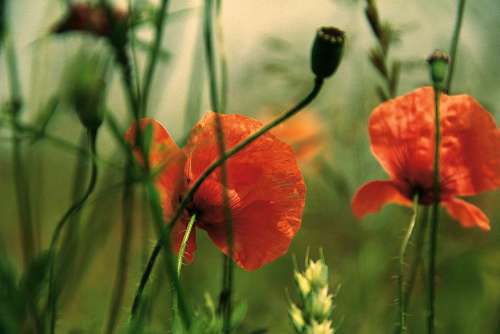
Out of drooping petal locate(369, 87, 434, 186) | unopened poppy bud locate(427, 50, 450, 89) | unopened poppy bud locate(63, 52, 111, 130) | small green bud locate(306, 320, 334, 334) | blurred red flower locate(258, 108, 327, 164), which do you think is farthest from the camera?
blurred red flower locate(258, 108, 327, 164)

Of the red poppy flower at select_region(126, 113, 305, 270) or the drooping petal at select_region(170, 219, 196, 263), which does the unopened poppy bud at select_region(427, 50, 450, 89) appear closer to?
the red poppy flower at select_region(126, 113, 305, 270)

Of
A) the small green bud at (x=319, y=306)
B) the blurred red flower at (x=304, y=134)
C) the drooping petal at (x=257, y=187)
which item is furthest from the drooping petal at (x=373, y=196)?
the blurred red flower at (x=304, y=134)

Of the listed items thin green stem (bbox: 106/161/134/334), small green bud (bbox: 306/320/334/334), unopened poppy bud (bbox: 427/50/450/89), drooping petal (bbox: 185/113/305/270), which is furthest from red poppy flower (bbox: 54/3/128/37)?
small green bud (bbox: 306/320/334/334)

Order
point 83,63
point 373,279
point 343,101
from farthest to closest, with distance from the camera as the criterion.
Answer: point 343,101 → point 373,279 → point 83,63

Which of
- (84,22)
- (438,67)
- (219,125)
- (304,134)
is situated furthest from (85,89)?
(304,134)

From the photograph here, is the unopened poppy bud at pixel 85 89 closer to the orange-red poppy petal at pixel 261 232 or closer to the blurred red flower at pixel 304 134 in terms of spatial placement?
the orange-red poppy petal at pixel 261 232

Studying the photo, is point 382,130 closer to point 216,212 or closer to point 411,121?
point 411,121

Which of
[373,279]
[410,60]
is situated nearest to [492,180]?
[410,60]
